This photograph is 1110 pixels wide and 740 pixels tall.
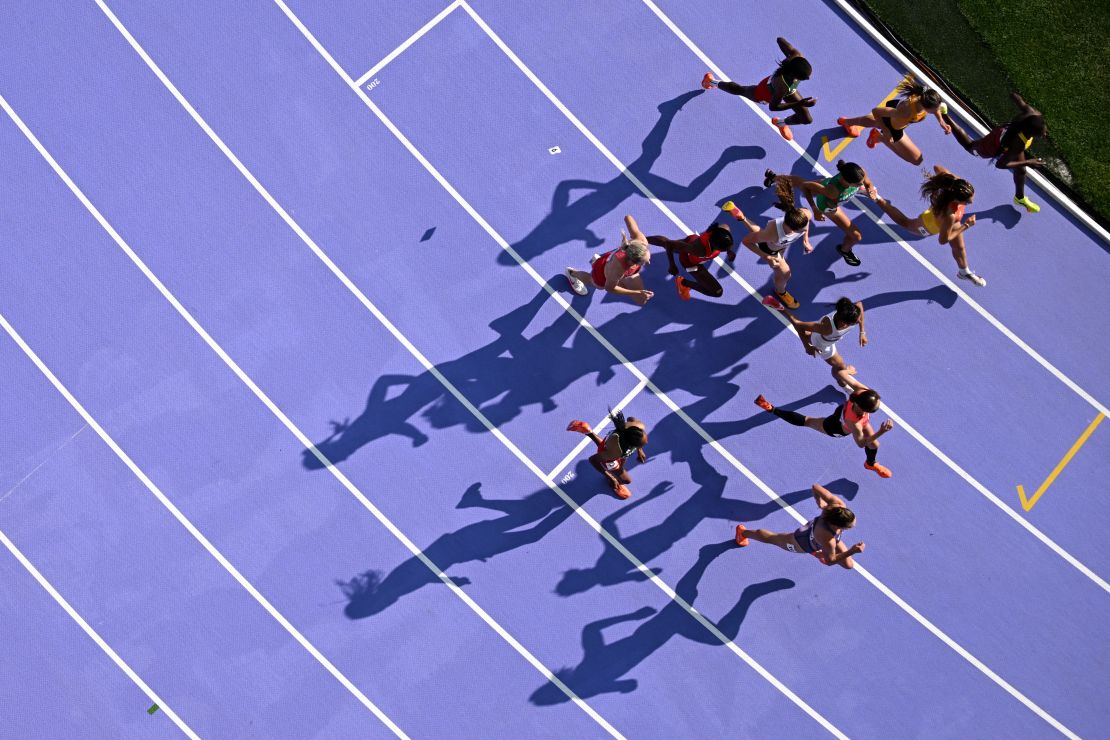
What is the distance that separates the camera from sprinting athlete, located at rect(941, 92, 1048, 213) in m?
9.84

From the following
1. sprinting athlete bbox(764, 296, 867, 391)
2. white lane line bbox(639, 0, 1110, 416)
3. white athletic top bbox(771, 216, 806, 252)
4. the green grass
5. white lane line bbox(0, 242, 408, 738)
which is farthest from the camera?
the green grass

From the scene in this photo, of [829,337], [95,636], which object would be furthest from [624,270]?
[95,636]

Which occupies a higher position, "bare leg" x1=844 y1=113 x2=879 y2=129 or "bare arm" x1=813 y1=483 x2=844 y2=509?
"bare leg" x1=844 y1=113 x2=879 y2=129

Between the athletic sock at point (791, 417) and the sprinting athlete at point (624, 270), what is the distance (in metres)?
2.02

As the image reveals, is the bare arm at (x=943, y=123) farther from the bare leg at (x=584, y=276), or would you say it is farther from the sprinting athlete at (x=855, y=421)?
the bare leg at (x=584, y=276)

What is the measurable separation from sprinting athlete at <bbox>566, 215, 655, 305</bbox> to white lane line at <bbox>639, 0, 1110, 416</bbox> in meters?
2.39

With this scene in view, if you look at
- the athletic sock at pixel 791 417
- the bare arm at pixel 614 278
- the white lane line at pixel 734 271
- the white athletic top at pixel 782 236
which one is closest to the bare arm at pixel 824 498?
the athletic sock at pixel 791 417

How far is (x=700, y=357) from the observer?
1041 cm

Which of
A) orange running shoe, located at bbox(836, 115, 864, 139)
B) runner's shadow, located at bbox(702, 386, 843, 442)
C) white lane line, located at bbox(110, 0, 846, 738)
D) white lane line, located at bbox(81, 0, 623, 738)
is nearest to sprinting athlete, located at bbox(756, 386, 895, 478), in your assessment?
runner's shadow, located at bbox(702, 386, 843, 442)

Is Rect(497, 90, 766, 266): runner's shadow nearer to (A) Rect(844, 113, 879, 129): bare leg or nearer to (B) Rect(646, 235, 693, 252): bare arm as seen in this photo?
(B) Rect(646, 235, 693, 252): bare arm

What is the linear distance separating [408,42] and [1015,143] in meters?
7.33

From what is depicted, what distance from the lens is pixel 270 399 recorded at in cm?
1014

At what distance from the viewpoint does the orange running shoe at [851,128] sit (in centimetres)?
1065

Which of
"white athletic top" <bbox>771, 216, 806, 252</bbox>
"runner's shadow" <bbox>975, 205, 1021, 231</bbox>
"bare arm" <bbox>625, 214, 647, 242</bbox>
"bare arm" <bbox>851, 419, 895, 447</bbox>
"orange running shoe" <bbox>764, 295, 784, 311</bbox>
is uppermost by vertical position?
"bare arm" <bbox>625, 214, 647, 242</bbox>
